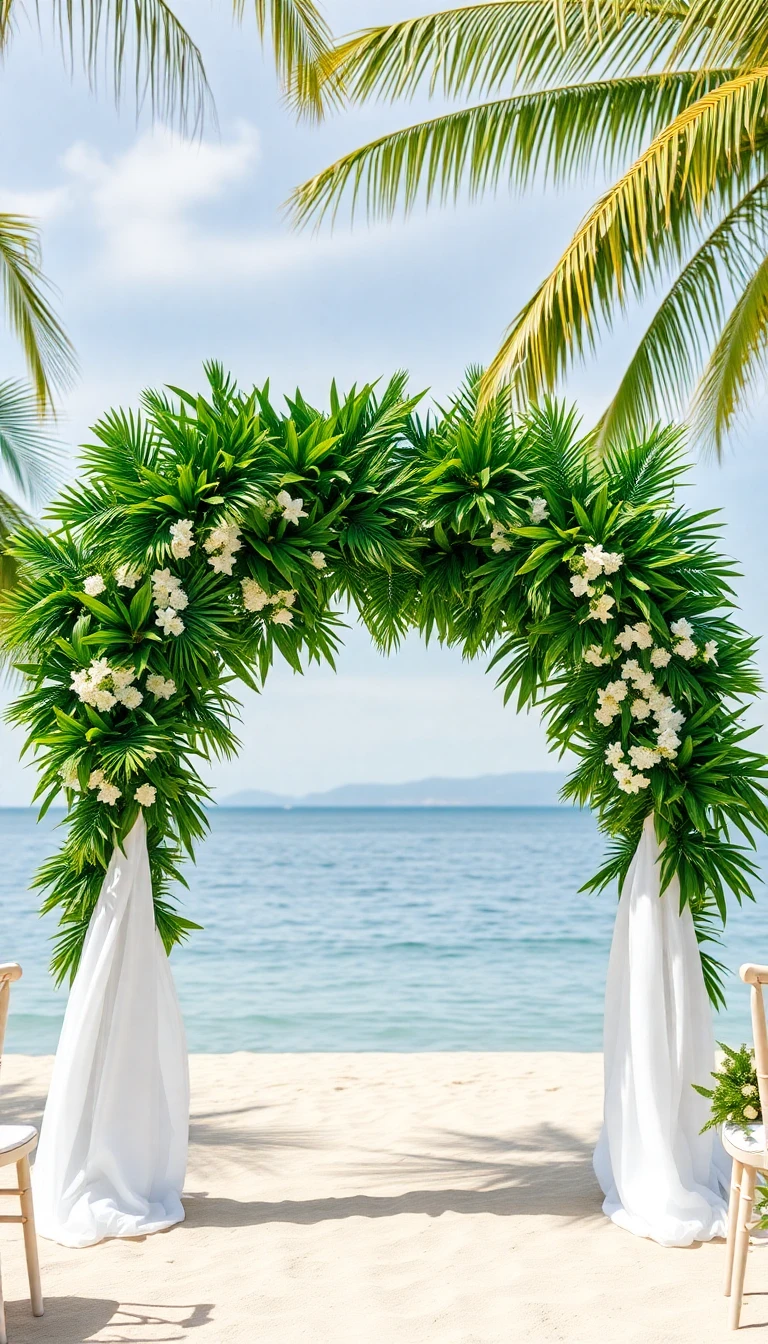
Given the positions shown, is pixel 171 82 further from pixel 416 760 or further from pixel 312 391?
pixel 416 760

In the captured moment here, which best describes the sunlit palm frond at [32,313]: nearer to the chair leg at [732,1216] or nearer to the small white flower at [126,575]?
the small white flower at [126,575]

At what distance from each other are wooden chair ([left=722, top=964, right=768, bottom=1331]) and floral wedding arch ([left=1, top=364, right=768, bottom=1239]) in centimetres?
88

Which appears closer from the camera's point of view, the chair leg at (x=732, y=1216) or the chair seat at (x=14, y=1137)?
the chair seat at (x=14, y=1137)

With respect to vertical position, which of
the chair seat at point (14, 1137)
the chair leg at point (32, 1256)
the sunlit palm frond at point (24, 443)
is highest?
the sunlit palm frond at point (24, 443)

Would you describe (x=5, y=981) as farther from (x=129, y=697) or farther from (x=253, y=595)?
(x=253, y=595)

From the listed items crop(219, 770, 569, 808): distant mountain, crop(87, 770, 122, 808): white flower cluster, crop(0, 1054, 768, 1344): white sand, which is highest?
crop(87, 770, 122, 808): white flower cluster

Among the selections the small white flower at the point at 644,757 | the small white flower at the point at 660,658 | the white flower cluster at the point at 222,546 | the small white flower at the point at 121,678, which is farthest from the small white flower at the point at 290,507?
the small white flower at the point at 644,757

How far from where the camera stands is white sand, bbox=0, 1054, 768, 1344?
315 centimetres

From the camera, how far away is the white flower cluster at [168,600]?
404 centimetres

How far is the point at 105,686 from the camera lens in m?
4.04

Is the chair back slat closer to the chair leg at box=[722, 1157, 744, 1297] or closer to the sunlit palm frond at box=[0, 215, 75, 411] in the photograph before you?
the chair leg at box=[722, 1157, 744, 1297]

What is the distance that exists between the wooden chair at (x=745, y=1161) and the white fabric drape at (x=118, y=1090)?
2084 millimetres

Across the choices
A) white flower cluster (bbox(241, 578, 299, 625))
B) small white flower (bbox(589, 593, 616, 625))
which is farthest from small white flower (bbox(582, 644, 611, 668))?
white flower cluster (bbox(241, 578, 299, 625))

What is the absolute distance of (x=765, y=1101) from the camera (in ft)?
9.71
